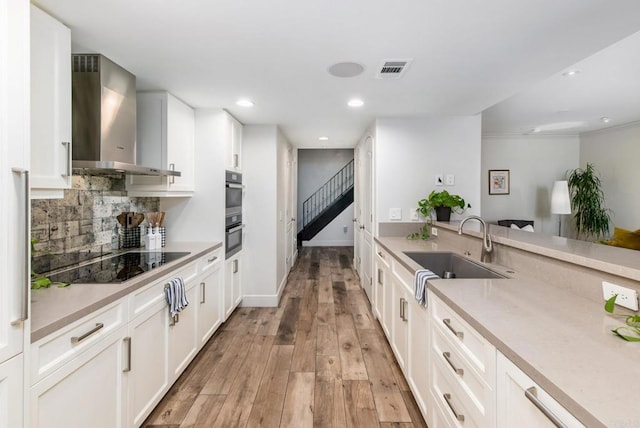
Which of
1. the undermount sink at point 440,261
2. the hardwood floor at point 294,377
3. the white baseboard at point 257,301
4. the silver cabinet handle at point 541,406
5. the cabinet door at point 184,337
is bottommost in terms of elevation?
the hardwood floor at point 294,377

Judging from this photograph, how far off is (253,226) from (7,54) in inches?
115

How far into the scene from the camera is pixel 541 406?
2.53ft

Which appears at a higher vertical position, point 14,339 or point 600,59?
point 600,59

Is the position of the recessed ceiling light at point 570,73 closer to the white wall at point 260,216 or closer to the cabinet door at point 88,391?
the white wall at point 260,216

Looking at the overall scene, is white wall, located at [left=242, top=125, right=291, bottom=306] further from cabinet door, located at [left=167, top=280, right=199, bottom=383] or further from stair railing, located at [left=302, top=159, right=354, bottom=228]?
stair railing, located at [left=302, top=159, right=354, bottom=228]

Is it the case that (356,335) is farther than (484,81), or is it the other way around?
(356,335)

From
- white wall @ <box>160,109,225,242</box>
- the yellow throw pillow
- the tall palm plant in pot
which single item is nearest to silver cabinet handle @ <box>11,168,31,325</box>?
white wall @ <box>160,109,225,242</box>

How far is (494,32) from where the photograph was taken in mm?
1696

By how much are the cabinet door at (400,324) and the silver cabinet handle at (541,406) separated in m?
1.29

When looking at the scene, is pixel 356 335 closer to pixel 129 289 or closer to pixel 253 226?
pixel 253 226

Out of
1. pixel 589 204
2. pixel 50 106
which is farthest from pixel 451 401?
pixel 589 204

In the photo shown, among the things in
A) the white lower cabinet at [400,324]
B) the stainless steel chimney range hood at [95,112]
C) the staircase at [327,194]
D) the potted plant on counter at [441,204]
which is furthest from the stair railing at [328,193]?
the stainless steel chimney range hood at [95,112]

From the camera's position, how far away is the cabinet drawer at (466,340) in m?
1.06

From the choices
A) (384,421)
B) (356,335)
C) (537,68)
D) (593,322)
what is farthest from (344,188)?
(593,322)
